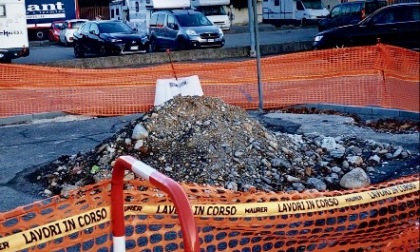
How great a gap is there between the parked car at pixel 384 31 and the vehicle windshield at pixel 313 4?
24.4 m

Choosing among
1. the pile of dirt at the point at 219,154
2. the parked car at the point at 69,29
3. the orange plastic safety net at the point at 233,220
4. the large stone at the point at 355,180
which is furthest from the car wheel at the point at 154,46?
the orange plastic safety net at the point at 233,220

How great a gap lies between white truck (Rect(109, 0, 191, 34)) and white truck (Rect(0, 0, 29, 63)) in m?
12.6

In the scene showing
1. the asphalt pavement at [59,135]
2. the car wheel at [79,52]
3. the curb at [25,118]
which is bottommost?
the asphalt pavement at [59,135]

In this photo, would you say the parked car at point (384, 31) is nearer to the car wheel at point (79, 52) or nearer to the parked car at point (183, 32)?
the parked car at point (183, 32)

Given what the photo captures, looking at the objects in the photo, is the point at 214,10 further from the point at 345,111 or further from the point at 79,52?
the point at 345,111

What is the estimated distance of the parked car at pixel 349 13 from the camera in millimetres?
29519

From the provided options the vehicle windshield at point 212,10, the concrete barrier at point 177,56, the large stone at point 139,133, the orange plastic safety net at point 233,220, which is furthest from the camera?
the vehicle windshield at point 212,10

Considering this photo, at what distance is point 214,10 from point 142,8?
215 inches

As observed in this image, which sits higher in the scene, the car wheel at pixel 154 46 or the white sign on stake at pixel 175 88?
the car wheel at pixel 154 46

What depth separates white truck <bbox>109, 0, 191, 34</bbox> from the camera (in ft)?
124

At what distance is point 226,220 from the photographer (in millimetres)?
4293

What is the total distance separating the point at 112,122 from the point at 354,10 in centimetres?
2125

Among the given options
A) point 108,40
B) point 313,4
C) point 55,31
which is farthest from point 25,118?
point 313,4

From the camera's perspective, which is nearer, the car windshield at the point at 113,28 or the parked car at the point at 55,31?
the car windshield at the point at 113,28
